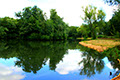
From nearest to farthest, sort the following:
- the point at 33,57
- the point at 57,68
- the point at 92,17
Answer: the point at 57,68 < the point at 33,57 < the point at 92,17

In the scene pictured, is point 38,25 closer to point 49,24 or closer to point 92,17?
point 49,24

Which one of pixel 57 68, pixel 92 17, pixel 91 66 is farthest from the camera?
pixel 92 17

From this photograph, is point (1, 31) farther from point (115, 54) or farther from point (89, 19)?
point (115, 54)

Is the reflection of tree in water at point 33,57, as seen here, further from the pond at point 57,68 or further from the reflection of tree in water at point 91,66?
the reflection of tree in water at point 91,66

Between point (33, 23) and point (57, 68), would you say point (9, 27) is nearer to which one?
point (33, 23)

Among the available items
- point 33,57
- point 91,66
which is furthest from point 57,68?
point 33,57

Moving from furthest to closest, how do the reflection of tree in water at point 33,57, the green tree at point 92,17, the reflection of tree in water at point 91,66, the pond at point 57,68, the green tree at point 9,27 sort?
the green tree at point 9,27 → the green tree at point 92,17 → the reflection of tree in water at point 33,57 → the reflection of tree in water at point 91,66 → the pond at point 57,68

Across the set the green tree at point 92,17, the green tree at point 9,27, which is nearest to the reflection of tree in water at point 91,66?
the green tree at point 92,17

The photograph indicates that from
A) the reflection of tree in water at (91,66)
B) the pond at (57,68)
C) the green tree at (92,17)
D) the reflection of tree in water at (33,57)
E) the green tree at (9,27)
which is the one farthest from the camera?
the green tree at (9,27)

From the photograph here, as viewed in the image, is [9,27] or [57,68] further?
[9,27]

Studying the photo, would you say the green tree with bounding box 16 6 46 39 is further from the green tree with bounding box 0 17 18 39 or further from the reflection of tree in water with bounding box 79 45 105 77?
the reflection of tree in water with bounding box 79 45 105 77

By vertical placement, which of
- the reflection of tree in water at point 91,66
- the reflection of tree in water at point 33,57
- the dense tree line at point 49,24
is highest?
the dense tree line at point 49,24

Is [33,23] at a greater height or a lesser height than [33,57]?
greater

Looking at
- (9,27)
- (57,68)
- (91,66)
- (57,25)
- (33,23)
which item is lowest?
(91,66)
